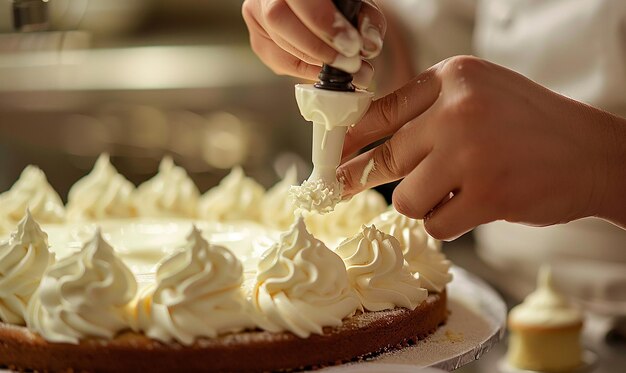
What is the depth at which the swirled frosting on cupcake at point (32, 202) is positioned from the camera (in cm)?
217

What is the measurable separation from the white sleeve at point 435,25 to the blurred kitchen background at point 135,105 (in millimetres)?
1257

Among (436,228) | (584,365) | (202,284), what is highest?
(436,228)

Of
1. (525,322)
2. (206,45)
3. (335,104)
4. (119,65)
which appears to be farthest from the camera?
(206,45)

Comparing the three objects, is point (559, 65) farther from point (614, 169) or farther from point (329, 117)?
point (329, 117)

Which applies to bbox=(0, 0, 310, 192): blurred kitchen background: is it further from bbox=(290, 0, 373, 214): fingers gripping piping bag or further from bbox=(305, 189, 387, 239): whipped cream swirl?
bbox=(290, 0, 373, 214): fingers gripping piping bag

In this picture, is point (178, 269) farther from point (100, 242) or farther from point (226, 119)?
point (226, 119)

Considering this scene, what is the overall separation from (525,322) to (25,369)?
1559 millimetres

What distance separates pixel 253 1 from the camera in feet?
6.33

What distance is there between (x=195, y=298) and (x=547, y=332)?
140 cm

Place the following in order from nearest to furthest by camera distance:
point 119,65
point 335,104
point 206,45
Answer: point 335,104
point 119,65
point 206,45

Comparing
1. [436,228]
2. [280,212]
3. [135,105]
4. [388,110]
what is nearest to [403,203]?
[436,228]

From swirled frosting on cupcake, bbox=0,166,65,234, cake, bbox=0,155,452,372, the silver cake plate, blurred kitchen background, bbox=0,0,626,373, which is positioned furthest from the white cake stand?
blurred kitchen background, bbox=0,0,626,373

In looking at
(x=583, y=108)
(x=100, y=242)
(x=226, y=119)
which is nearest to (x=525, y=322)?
(x=583, y=108)

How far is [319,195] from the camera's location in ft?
5.08
